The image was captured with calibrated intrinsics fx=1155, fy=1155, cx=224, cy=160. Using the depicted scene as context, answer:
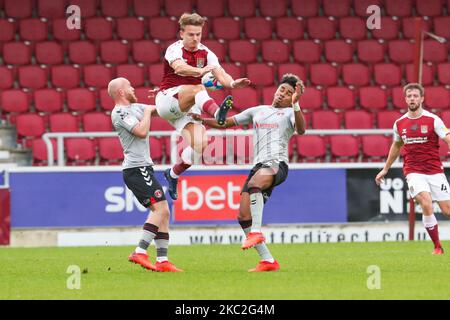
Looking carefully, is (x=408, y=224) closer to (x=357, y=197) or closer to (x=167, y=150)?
(x=357, y=197)

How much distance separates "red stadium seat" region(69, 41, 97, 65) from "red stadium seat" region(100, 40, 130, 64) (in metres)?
0.18

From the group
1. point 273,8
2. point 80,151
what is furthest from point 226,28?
point 80,151

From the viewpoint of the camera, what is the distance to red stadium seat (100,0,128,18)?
23.9 metres

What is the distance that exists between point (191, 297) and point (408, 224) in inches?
→ 380

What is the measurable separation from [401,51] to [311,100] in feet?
9.61

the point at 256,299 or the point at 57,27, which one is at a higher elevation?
the point at 57,27

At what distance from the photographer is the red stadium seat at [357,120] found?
21422mm

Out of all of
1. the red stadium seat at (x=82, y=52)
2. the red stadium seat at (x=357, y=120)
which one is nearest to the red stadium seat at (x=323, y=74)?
the red stadium seat at (x=357, y=120)

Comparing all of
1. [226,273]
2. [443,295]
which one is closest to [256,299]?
[443,295]

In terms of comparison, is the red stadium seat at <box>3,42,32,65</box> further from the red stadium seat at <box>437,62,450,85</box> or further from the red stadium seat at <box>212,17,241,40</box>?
the red stadium seat at <box>437,62,450,85</box>

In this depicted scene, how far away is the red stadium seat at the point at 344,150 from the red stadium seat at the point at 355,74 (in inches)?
110

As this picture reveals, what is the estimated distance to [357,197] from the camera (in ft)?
60.4

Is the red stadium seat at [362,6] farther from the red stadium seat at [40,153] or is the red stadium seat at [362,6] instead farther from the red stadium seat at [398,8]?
the red stadium seat at [40,153]

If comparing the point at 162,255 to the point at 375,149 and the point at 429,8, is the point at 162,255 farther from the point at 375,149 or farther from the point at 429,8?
the point at 429,8
